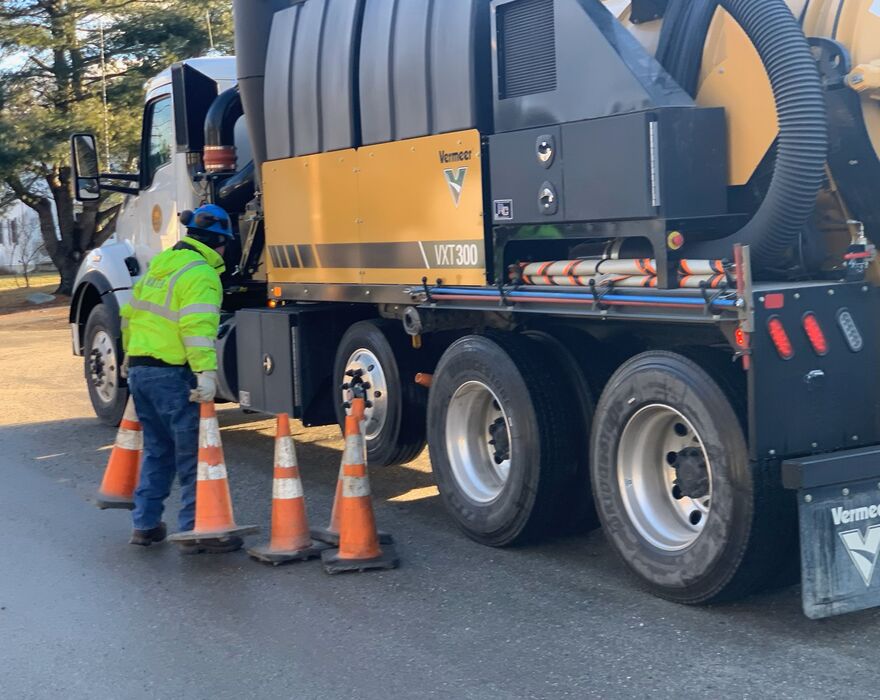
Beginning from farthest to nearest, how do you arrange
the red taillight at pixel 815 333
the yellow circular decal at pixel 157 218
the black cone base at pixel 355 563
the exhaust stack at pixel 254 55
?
the yellow circular decal at pixel 157 218 → the exhaust stack at pixel 254 55 → the black cone base at pixel 355 563 → the red taillight at pixel 815 333

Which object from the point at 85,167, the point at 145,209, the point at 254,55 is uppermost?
the point at 254,55

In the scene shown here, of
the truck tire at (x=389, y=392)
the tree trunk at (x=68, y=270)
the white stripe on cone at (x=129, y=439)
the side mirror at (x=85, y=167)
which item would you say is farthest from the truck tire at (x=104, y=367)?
the tree trunk at (x=68, y=270)

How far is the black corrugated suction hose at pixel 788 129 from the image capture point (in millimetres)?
5316

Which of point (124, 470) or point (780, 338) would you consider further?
point (124, 470)

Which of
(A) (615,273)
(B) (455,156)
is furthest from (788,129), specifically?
(B) (455,156)

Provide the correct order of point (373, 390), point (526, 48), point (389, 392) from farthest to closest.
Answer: point (373, 390) → point (389, 392) → point (526, 48)

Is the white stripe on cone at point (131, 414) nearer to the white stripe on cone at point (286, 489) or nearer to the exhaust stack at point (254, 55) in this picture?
the white stripe on cone at point (286, 489)

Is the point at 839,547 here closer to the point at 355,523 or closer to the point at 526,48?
the point at 355,523

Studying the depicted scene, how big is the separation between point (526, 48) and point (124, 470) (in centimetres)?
363

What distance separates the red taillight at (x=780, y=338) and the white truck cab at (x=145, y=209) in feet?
19.6

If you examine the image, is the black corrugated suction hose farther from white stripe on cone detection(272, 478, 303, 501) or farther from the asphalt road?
white stripe on cone detection(272, 478, 303, 501)

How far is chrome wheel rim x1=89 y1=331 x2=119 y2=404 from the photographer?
11.2 metres

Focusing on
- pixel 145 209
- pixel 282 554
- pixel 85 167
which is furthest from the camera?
pixel 145 209

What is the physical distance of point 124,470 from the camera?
7.90 m
